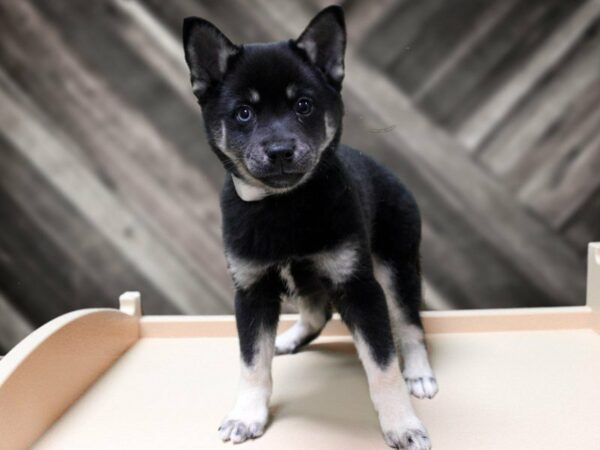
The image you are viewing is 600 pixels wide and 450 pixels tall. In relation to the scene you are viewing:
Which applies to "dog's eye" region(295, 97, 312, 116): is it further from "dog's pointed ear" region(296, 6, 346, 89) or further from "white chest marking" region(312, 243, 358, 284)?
"white chest marking" region(312, 243, 358, 284)

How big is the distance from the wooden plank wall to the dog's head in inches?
23.8

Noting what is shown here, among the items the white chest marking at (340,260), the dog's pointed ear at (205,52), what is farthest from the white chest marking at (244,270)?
the dog's pointed ear at (205,52)

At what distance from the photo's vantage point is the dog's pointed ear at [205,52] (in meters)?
1.09

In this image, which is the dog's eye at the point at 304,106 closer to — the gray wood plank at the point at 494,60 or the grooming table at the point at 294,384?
the grooming table at the point at 294,384

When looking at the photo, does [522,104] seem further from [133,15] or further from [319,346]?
[133,15]

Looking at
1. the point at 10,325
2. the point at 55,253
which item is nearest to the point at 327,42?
the point at 55,253

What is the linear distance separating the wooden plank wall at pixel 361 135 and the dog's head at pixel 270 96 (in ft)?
1.99

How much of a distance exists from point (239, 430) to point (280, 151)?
0.53m

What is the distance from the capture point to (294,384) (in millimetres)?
1354

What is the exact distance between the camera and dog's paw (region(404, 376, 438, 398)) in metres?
1.26

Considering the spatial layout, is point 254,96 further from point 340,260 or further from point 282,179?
point 340,260

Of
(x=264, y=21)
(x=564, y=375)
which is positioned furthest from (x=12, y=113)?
(x=564, y=375)

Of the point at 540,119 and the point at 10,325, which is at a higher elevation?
the point at 10,325

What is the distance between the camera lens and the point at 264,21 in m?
1.72
